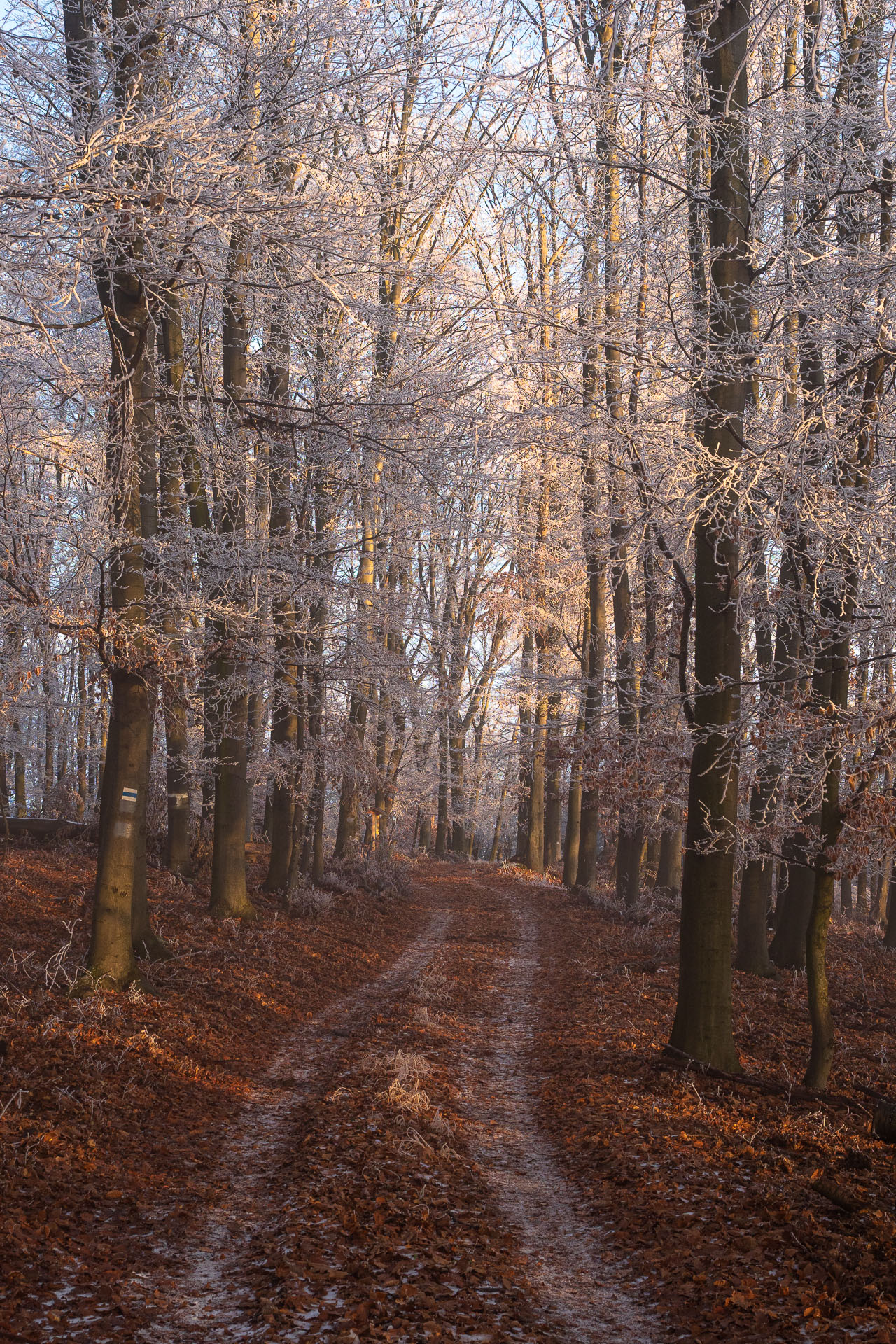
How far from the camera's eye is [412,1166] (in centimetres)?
594

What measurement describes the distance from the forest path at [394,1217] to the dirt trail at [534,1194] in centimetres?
1

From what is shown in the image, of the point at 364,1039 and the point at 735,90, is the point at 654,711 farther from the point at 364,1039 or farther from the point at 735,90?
the point at 735,90

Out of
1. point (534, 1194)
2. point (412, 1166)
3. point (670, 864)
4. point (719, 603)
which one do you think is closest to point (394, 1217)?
point (412, 1166)

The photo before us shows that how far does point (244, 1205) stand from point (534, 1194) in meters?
1.86

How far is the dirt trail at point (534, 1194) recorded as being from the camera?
4.49 metres

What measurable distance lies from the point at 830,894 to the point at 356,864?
15.9 meters

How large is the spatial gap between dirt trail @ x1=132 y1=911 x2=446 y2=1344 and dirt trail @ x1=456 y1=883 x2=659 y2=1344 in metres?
1.38

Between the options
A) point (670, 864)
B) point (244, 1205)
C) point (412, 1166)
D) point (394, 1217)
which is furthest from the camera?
point (670, 864)

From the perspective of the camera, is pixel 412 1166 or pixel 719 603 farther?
pixel 719 603

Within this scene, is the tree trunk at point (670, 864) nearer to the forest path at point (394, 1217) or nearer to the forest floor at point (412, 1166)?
the forest floor at point (412, 1166)

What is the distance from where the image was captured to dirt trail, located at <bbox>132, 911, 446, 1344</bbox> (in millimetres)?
4172

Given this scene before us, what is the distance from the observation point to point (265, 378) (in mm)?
15070

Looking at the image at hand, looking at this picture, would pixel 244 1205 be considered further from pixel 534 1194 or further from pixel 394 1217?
pixel 534 1194

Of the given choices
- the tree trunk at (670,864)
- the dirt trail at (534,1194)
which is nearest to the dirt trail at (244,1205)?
the dirt trail at (534,1194)
